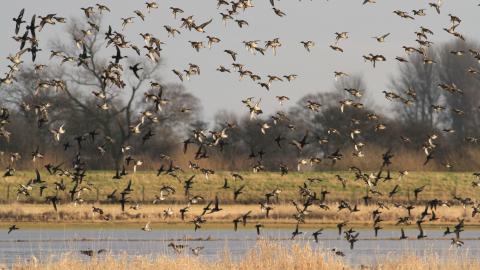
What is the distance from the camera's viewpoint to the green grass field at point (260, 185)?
6575cm

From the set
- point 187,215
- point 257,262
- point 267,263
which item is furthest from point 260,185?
point 267,263

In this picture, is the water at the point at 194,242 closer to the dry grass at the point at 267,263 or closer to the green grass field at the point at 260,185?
the dry grass at the point at 267,263

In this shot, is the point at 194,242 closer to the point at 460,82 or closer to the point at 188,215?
the point at 188,215

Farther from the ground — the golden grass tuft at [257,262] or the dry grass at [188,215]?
the dry grass at [188,215]

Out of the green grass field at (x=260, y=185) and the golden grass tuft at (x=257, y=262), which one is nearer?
the golden grass tuft at (x=257, y=262)

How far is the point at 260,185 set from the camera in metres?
69.5

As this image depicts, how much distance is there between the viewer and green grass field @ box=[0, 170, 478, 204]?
6575 cm

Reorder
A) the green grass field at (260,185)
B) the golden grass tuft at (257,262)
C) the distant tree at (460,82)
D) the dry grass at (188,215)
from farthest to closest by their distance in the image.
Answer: the distant tree at (460,82) → the green grass field at (260,185) → the dry grass at (188,215) → the golden grass tuft at (257,262)

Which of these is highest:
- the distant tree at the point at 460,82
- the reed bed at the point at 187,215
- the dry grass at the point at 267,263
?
the distant tree at the point at 460,82

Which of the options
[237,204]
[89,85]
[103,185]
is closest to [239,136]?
[89,85]

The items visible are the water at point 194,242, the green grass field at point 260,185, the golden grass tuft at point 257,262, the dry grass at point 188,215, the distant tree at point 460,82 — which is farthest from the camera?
the distant tree at point 460,82

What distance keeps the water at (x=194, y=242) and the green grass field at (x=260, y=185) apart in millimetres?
12124

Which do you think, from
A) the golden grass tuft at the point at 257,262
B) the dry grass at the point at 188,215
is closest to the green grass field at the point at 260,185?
the dry grass at the point at 188,215

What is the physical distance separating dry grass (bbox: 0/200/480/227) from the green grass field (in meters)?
6.80
